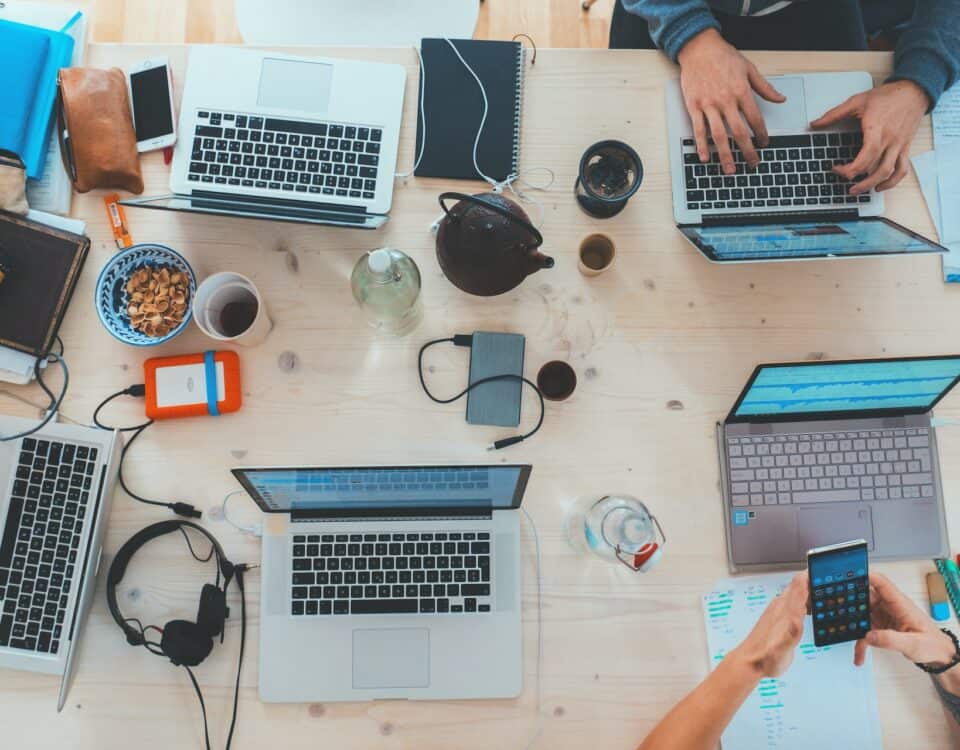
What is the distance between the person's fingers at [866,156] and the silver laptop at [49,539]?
48.4 inches

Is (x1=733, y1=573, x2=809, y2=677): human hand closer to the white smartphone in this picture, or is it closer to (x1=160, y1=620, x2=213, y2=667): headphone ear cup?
(x1=160, y1=620, x2=213, y2=667): headphone ear cup

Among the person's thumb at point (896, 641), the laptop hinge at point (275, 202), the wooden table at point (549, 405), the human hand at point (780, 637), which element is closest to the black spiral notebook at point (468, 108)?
the wooden table at point (549, 405)

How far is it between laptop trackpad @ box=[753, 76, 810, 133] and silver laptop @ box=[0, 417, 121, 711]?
1180 mm

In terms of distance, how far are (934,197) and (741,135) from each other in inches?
14.3

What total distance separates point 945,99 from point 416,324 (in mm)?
992

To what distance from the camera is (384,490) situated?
91 centimetres

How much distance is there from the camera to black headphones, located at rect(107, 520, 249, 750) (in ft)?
3.06

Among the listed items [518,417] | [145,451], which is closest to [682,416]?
[518,417]

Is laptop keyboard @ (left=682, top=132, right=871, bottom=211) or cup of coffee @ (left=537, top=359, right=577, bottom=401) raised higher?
laptop keyboard @ (left=682, top=132, right=871, bottom=211)

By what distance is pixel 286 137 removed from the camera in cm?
105

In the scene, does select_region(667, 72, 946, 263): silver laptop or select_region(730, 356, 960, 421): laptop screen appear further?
select_region(667, 72, 946, 263): silver laptop

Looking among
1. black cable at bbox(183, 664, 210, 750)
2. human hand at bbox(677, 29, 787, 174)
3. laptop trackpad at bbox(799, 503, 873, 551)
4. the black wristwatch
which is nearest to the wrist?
human hand at bbox(677, 29, 787, 174)

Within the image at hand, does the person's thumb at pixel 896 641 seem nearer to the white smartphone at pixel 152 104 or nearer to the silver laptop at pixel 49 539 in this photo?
the silver laptop at pixel 49 539

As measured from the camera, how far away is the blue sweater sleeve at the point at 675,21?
109 centimetres
